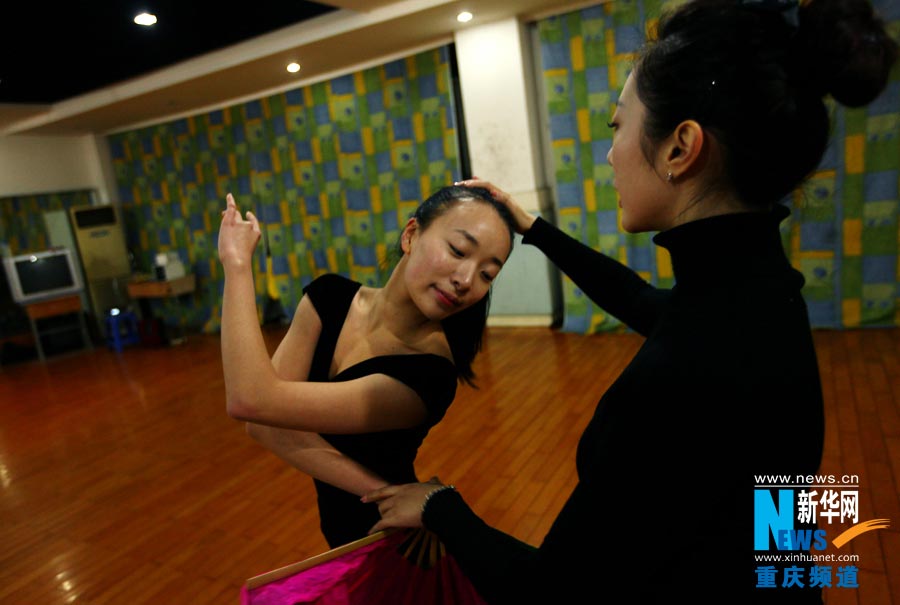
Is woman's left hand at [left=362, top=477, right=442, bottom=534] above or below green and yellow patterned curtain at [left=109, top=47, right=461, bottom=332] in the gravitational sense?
below

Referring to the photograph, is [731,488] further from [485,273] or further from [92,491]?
[92,491]

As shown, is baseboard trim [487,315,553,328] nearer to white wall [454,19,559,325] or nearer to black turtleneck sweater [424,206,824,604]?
white wall [454,19,559,325]

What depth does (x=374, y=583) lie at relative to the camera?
1.01 metres

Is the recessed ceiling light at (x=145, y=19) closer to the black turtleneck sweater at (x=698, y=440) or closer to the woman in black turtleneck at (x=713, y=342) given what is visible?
the woman in black turtleneck at (x=713, y=342)

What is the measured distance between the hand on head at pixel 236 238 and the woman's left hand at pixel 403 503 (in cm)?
45

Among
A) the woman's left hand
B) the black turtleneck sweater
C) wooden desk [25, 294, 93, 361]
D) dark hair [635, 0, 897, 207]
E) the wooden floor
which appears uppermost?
dark hair [635, 0, 897, 207]

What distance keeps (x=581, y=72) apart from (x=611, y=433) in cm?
460

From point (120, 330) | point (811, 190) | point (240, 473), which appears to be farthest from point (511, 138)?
point (120, 330)

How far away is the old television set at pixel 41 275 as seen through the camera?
656cm

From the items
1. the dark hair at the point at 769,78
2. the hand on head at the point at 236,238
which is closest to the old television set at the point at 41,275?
the hand on head at the point at 236,238

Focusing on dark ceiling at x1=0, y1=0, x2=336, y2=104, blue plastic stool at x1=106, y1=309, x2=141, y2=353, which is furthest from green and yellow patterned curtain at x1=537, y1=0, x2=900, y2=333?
blue plastic stool at x1=106, y1=309, x2=141, y2=353

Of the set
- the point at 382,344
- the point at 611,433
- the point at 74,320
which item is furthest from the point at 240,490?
the point at 74,320

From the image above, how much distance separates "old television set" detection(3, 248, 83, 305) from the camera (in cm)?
656

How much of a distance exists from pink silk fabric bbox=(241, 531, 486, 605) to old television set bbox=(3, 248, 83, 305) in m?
7.26
